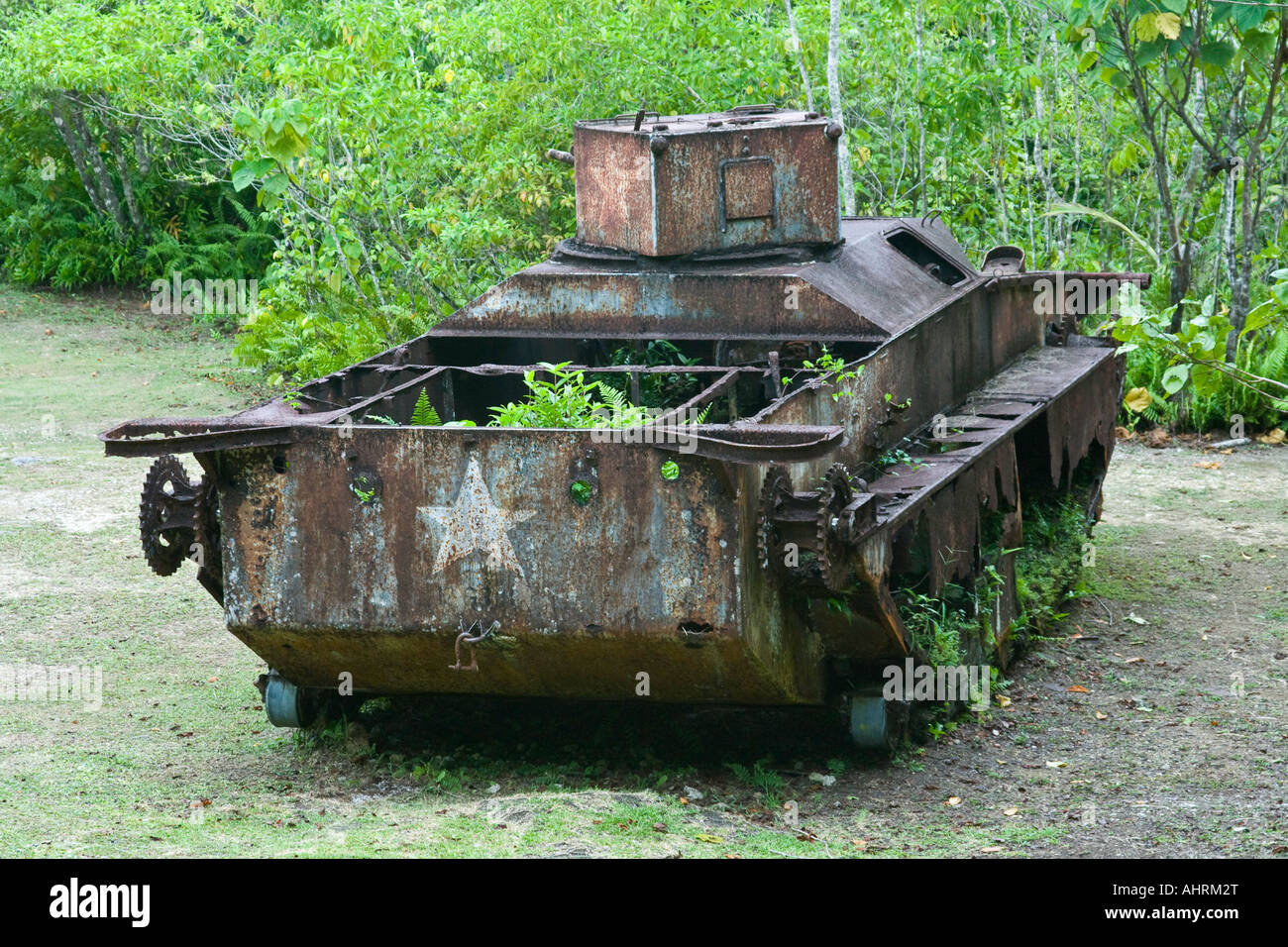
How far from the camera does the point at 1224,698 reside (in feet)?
23.4

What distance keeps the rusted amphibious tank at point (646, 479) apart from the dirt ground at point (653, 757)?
1.19 feet

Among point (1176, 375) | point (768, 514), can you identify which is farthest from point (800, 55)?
point (768, 514)

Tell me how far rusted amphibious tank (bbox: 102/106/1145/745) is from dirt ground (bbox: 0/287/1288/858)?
14.3 inches

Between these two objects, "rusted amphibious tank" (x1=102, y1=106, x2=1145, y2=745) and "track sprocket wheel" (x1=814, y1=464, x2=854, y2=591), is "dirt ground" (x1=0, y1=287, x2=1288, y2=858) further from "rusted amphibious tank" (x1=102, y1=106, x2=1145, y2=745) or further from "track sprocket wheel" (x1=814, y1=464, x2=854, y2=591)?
"track sprocket wheel" (x1=814, y1=464, x2=854, y2=591)

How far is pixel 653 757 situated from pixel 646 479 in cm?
138

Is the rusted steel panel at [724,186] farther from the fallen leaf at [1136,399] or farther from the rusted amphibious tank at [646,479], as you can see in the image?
the fallen leaf at [1136,399]

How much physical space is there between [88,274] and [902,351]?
16.2m

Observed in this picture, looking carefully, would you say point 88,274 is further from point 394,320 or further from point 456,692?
point 456,692

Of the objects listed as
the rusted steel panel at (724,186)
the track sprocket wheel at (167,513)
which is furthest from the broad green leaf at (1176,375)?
the track sprocket wheel at (167,513)

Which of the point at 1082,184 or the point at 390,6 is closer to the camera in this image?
the point at 390,6

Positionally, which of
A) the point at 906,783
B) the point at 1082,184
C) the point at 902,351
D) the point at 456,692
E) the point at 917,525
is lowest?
the point at 906,783

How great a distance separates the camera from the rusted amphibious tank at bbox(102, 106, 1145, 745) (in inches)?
217

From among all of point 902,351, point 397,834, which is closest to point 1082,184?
point 902,351

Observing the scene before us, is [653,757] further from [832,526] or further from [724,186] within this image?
[724,186]
